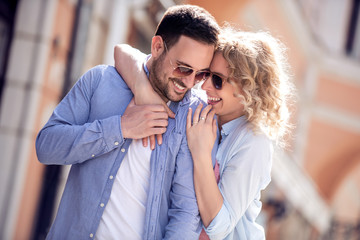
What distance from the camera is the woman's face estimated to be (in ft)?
9.02

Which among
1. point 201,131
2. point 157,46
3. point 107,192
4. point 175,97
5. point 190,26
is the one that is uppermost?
point 190,26

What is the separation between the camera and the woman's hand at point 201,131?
258cm

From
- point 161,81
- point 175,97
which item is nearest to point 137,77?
point 161,81

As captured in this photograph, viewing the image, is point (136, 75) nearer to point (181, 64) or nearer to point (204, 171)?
point (181, 64)

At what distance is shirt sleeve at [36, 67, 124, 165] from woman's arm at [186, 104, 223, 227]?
1.23 ft

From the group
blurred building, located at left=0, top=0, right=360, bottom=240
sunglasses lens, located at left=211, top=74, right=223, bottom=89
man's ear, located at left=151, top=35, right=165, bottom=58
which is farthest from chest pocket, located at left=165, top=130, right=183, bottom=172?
blurred building, located at left=0, top=0, right=360, bottom=240

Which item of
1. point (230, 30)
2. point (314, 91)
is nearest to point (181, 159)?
point (230, 30)

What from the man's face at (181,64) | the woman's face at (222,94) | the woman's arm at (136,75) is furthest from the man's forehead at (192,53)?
the woman's arm at (136,75)

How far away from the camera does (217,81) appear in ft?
9.08

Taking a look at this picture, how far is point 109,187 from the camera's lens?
2.53 metres

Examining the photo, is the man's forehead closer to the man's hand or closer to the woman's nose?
the woman's nose

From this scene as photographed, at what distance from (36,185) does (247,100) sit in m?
3.34

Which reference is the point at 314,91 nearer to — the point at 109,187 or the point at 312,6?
the point at 312,6

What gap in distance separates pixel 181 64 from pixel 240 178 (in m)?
0.66
